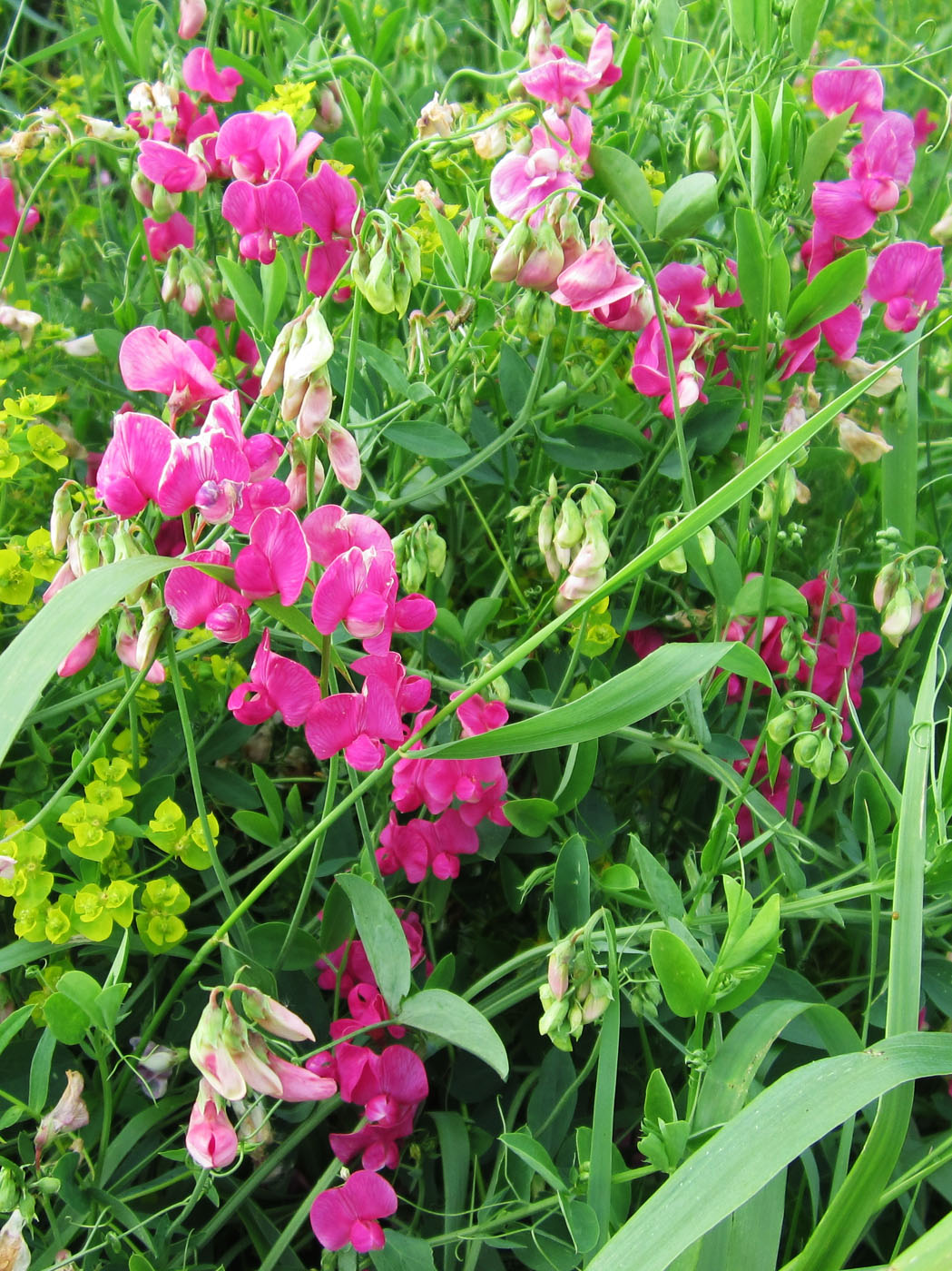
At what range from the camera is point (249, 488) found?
2.29 feet

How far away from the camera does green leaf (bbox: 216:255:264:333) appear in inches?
35.1

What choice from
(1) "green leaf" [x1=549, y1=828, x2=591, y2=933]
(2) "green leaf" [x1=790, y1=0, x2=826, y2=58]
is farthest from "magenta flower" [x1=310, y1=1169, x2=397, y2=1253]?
(2) "green leaf" [x1=790, y1=0, x2=826, y2=58]

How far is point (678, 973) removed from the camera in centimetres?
67

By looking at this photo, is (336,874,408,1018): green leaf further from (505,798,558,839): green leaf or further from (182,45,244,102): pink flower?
(182,45,244,102): pink flower

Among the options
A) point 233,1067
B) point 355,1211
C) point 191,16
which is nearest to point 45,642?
point 233,1067

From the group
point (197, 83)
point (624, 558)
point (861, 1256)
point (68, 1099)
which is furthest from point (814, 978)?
point (197, 83)

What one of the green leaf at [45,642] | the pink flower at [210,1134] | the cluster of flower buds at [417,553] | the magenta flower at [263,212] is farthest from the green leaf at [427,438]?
the pink flower at [210,1134]

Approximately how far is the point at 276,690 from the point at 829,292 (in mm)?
568

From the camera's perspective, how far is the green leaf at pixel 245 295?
0.89 meters

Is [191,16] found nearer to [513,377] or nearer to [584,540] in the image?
[513,377]

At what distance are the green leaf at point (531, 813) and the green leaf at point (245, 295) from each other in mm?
450

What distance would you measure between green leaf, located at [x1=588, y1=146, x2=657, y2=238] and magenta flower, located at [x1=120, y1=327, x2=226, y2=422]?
1.38 ft

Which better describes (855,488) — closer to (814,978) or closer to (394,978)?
(814,978)

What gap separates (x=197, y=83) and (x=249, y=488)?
28.6 inches
